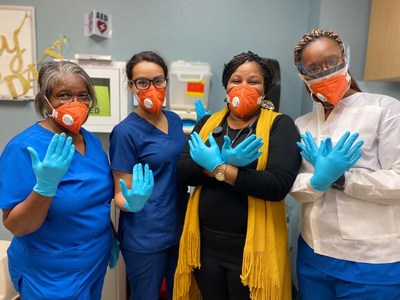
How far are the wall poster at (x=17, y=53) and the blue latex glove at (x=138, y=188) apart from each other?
151 cm

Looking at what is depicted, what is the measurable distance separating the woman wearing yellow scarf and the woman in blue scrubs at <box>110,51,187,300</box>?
0.11m

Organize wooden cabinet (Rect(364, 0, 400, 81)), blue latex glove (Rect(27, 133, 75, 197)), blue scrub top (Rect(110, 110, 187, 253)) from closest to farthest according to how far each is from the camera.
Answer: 1. blue latex glove (Rect(27, 133, 75, 197))
2. blue scrub top (Rect(110, 110, 187, 253))
3. wooden cabinet (Rect(364, 0, 400, 81))

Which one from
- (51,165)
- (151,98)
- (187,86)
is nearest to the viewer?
(51,165)

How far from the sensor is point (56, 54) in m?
2.15

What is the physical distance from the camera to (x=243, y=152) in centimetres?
100

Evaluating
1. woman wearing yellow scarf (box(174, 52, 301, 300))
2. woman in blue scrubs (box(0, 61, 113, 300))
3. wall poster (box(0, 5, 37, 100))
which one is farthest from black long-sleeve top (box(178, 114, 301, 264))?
wall poster (box(0, 5, 37, 100))

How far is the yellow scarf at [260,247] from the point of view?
3.58 ft

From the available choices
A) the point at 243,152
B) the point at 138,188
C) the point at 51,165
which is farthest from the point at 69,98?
the point at 243,152

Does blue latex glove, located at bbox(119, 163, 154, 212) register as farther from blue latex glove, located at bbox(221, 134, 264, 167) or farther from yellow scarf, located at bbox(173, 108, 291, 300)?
blue latex glove, located at bbox(221, 134, 264, 167)

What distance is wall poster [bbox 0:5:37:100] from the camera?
210 centimetres

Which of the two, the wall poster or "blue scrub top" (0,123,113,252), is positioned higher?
the wall poster

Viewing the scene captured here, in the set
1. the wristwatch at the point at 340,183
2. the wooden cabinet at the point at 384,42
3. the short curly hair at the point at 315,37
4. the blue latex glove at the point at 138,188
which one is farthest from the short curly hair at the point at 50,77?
the wooden cabinet at the point at 384,42

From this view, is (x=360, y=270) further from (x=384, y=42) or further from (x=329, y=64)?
(x=384, y=42)

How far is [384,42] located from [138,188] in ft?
5.12
